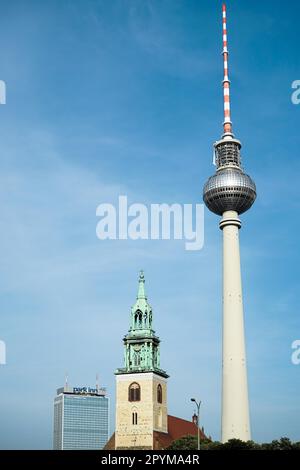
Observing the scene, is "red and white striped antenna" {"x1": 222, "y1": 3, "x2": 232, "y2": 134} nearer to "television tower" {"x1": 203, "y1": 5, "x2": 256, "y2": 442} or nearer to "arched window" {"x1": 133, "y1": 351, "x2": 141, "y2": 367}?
"television tower" {"x1": 203, "y1": 5, "x2": 256, "y2": 442}

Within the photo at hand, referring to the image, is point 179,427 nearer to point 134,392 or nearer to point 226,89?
point 134,392

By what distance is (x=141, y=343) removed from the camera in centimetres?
16188

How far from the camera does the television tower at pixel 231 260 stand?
14112 cm

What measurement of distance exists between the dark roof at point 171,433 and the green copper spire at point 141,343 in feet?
45.0

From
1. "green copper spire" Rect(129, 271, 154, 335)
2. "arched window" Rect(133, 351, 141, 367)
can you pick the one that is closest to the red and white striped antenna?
"green copper spire" Rect(129, 271, 154, 335)

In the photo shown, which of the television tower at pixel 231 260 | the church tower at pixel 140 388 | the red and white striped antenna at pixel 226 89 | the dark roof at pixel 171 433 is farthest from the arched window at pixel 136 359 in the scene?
the red and white striped antenna at pixel 226 89

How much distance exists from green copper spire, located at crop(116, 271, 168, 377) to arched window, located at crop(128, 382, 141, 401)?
10.3 ft

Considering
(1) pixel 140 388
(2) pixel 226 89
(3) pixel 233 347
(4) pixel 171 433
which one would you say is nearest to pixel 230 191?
(2) pixel 226 89

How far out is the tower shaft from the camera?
14025 cm

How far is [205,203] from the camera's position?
16100 cm

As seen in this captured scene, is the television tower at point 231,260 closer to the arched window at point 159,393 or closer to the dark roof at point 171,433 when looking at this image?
the dark roof at point 171,433

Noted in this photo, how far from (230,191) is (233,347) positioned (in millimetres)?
33807
